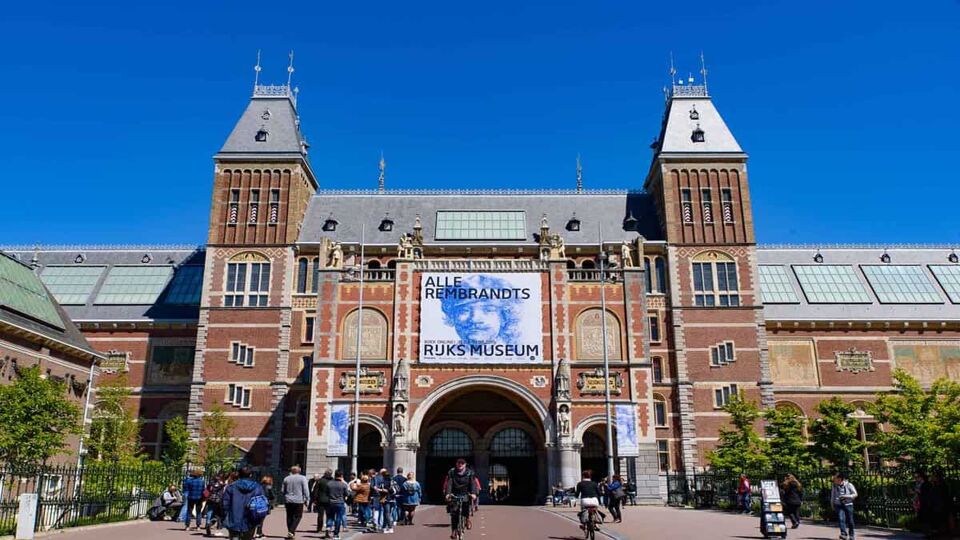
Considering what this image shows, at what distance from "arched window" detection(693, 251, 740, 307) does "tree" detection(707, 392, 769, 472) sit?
24.9 ft

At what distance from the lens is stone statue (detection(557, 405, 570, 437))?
3456 centimetres

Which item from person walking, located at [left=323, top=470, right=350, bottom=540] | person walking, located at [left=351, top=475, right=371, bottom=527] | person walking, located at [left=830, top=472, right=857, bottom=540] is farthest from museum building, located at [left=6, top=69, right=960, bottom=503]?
person walking, located at [left=830, top=472, right=857, bottom=540]

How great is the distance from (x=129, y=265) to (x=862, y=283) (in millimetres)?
49457

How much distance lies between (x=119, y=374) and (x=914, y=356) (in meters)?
47.4

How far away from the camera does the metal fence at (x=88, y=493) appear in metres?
19.4

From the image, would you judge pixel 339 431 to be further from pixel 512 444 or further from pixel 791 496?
pixel 791 496

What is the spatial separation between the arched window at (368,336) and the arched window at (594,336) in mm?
9591

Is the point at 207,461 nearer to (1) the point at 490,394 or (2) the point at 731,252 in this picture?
(1) the point at 490,394

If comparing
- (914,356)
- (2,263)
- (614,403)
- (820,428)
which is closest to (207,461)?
(2,263)

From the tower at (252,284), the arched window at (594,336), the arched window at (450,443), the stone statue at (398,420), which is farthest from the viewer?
the tower at (252,284)

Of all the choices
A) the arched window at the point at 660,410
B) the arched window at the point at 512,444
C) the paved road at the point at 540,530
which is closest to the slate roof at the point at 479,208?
the arched window at the point at 660,410

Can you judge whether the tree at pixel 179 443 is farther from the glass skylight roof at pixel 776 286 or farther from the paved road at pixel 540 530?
the glass skylight roof at pixel 776 286

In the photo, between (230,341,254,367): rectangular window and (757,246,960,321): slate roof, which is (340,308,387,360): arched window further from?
(757,246,960,321): slate roof

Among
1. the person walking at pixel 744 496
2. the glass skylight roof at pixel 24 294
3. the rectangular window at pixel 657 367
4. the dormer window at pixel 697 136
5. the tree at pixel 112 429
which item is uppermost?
the dormer window at pixel 697 136
